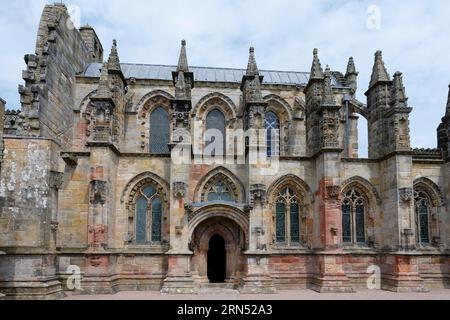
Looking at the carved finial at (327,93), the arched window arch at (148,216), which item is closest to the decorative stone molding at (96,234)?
the arched window arch at (148,216)

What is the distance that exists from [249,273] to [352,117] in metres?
14.5

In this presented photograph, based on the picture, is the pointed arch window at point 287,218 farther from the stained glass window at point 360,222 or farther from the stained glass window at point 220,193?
the stained glass window at point 360,222

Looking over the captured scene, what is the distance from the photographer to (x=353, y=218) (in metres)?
21.2

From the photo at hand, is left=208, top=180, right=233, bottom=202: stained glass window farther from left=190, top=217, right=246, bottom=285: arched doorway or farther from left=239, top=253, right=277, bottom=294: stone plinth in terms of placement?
left=239, top=253, right=277, bottom=294: stone plinth

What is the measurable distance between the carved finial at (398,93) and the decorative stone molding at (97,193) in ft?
45.4

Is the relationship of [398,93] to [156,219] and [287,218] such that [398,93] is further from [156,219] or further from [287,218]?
[156,219]

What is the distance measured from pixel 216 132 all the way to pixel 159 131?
3.38m

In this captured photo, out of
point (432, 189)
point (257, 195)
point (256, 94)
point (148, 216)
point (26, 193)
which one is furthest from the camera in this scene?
point (432, 189)

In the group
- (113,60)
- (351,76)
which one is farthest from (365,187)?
(113,60)

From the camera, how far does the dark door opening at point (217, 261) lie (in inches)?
858

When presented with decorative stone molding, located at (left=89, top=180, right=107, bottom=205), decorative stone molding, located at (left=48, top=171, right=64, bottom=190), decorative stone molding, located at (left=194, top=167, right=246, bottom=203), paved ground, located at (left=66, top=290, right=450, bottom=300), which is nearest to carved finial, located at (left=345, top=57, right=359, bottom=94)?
decorative stone molding, located at (left=194, top=167, right=246, bottom=203)

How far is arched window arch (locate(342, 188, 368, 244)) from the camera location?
832 inches

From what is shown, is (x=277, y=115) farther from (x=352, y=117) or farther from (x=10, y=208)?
(x=10, y=208)
